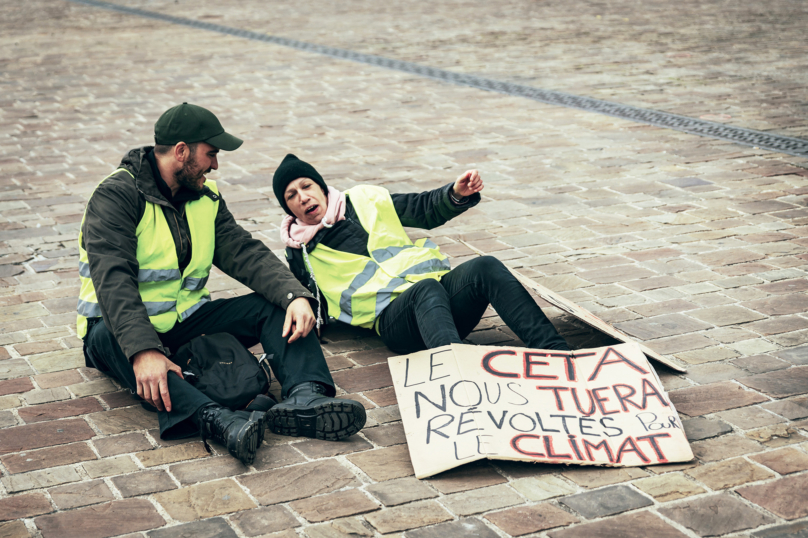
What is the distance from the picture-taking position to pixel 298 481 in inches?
112

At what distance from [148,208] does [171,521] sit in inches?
48.7

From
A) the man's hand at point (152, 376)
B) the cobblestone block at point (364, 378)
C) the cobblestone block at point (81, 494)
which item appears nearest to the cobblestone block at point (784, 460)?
the cobblestone block at point (364, 378)

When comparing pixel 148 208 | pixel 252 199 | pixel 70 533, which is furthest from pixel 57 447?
pixel 252 199

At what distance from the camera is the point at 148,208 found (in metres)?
3.34

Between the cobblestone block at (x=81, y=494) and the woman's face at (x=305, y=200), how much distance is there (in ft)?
4.72

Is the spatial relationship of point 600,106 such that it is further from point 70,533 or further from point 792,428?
point 70,533

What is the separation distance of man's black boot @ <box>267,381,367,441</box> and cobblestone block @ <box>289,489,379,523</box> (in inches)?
13.2

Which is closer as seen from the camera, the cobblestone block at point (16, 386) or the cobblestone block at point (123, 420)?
the cobblestone block at point (123, 420)

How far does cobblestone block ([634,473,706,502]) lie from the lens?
8.82 ft

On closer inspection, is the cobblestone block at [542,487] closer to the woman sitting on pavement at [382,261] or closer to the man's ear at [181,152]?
the woman sitting on pavement at [382,261]

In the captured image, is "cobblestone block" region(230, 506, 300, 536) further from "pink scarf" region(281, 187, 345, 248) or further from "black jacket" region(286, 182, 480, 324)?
"pink scarf" region(281, 187, 345, 248)

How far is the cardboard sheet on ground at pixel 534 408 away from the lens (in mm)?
2869

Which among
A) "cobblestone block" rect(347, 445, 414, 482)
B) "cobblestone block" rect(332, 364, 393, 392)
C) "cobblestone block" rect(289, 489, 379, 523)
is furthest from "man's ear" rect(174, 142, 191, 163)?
"cobblestone block" rect(289, 489, 379, 523)

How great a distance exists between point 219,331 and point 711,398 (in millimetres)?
1887
